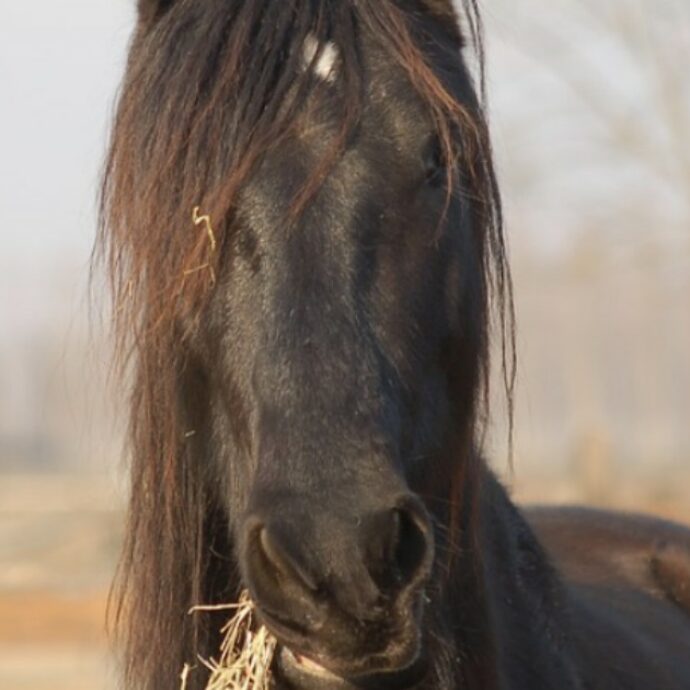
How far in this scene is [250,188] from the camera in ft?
9.31

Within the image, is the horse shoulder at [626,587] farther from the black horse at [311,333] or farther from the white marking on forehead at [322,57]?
the white marking on forehead at [322,57]

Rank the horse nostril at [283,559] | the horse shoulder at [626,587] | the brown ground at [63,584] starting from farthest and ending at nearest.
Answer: the brown ground at [63,584], the horse shoulder at [626,587], the horse nostril at [283,559]

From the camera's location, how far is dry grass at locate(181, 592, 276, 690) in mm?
2820

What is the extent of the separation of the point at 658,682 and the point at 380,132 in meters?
1.82

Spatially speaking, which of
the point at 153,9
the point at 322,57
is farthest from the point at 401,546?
the point at 153,9

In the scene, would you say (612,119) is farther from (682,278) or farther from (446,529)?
(446,529)

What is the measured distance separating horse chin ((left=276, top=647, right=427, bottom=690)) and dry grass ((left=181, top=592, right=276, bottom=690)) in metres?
0.12

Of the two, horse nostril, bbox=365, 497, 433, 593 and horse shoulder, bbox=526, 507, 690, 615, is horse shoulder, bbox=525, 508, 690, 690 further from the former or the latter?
horse nostril, bbox=365, 497, 433, 593

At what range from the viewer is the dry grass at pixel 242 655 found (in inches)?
111

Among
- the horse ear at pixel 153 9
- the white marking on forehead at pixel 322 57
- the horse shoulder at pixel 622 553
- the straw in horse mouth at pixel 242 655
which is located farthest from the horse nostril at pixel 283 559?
the horse shoulder at pixel 622 553

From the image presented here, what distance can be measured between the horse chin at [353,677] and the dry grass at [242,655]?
0.40 feet

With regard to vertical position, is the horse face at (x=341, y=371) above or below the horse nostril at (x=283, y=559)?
above

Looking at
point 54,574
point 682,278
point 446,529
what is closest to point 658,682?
point 446,529

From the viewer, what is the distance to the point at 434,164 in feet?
9.82
